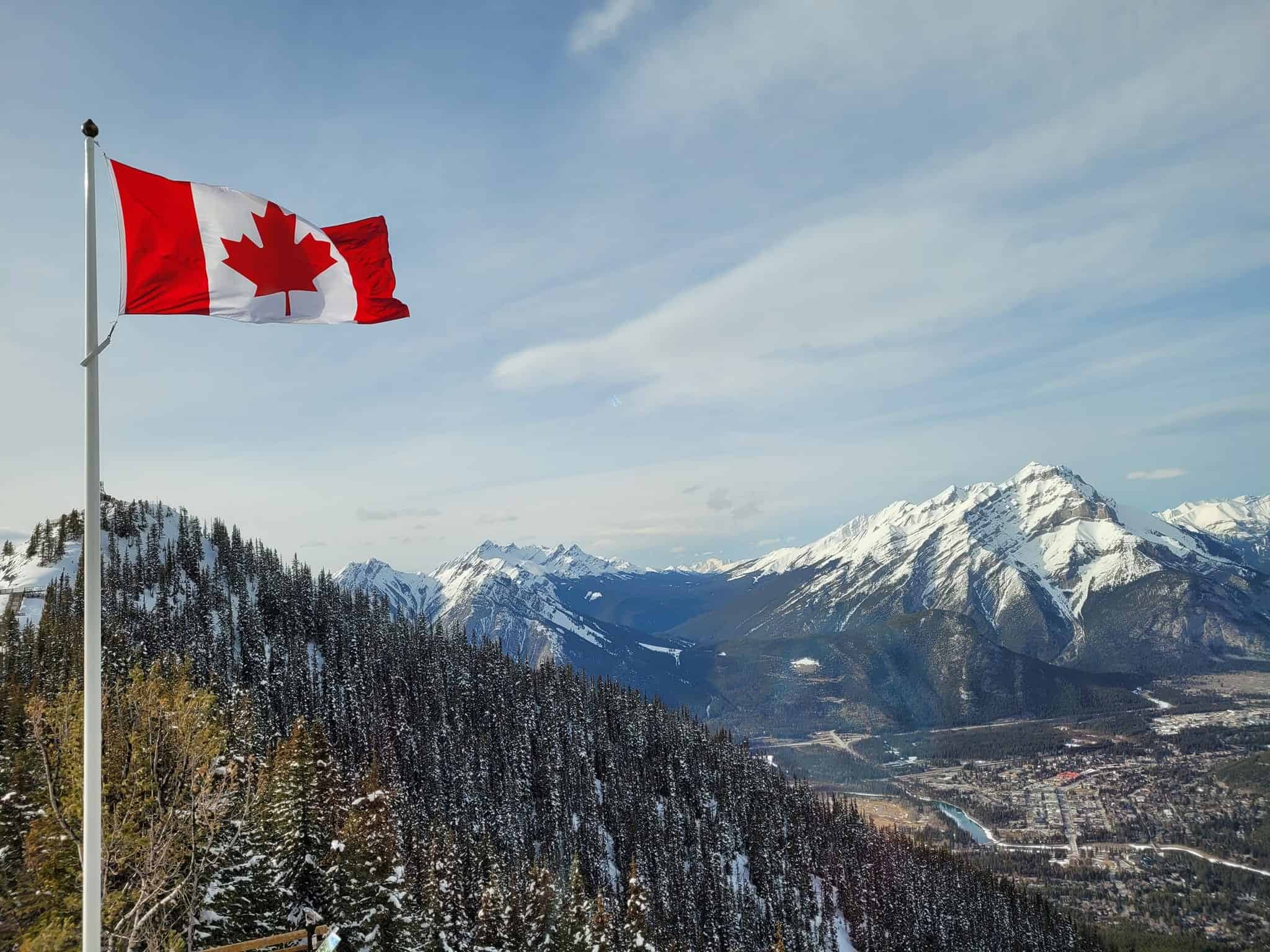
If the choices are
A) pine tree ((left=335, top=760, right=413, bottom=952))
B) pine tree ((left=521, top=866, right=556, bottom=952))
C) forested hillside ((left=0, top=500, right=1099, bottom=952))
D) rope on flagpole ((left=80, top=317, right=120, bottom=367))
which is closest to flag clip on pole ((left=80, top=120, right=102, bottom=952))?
rope on flagpole ((left=80, top=317, right=120, bottom=367))

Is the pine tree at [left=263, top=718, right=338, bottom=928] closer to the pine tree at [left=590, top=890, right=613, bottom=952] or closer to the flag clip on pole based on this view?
the pine tree at [left=590, top=890, right=613, bottom=952]

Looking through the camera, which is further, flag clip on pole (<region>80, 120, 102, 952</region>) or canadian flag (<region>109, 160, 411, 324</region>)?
canadian flag (<region>109, 160, 411, 324</region>)

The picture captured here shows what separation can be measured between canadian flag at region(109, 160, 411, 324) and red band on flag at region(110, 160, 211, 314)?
1 cm

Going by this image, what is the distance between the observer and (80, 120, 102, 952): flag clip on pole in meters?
11.1

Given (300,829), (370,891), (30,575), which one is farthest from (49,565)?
(370,891)

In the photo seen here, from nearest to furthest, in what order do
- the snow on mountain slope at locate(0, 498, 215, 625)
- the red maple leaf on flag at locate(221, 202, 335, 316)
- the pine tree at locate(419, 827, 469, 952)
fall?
the red maple leaf on flag at locate(221, 202, 335, 316) < the pine tree at locate(419, 827, 469, 952) < the snow on mountain slope at locate(0, 498, 215, 625)

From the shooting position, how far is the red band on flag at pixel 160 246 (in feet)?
43.0

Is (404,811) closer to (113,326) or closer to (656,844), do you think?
(656,844)

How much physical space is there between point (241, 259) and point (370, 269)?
280 cm

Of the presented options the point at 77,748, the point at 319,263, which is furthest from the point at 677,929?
the point at 319,263

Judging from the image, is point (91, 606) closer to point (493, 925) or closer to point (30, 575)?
point (493, 925)

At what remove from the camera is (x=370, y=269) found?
16500 millimetres

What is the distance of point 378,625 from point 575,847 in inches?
3543

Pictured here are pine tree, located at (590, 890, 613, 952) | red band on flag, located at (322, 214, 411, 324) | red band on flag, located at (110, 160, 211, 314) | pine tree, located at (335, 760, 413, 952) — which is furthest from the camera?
pine tree, located at (590, 890, 613, 952)
